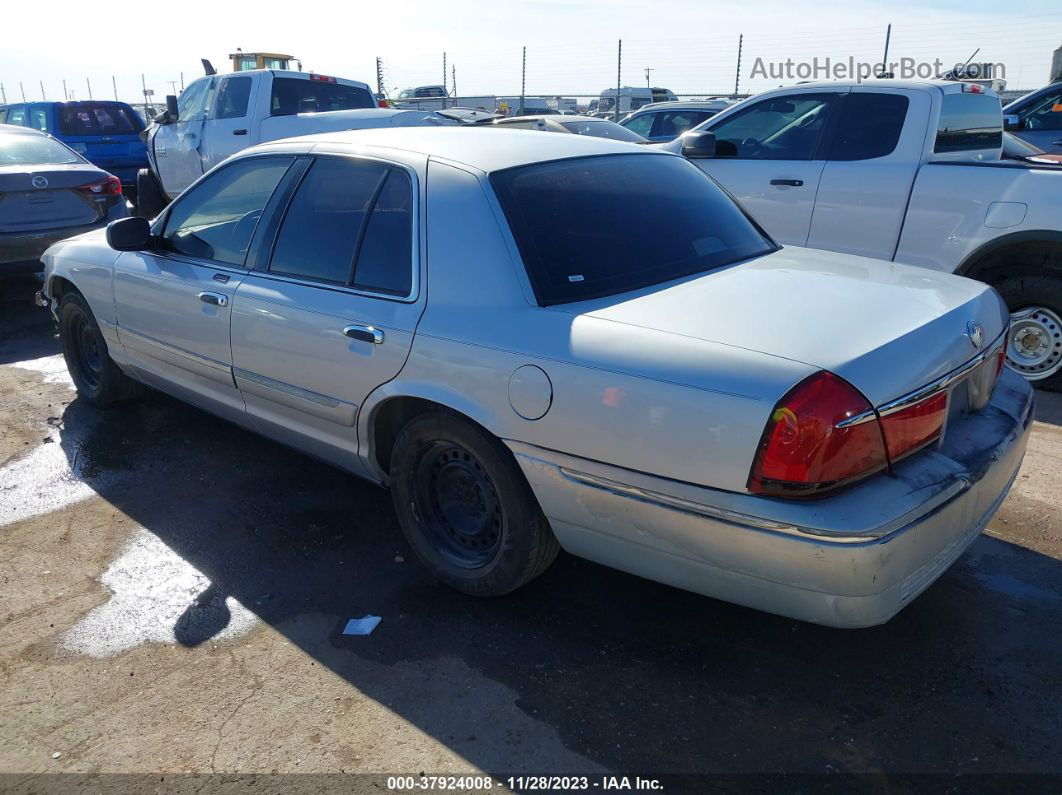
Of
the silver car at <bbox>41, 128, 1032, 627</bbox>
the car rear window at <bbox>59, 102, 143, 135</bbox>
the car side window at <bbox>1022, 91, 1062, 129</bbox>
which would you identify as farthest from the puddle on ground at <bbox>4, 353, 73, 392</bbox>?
the car side window at <bbox>1022, 91, 1062, 129</bbox>

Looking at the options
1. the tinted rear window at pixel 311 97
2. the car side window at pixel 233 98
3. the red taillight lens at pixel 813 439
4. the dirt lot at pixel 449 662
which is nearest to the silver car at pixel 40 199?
the car side window at pixel 233 98

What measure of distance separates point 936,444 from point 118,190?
8.01m

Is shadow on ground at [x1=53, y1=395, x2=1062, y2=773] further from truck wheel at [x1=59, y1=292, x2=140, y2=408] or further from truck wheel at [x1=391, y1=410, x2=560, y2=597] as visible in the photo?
truck wheel at [x1=59, y1=292, x2=140, y2=408]

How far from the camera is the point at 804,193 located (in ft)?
19.7

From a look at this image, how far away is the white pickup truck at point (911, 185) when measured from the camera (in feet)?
17.3

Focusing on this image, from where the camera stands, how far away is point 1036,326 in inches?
212

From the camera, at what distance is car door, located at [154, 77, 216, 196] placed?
11531mm

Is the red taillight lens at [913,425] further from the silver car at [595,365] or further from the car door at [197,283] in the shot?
the car door at [197,283]

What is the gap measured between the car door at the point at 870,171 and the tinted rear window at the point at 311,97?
7.43 metres

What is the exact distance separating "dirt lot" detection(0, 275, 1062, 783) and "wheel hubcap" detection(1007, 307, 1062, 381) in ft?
5.04

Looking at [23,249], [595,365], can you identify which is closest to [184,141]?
[23,249]

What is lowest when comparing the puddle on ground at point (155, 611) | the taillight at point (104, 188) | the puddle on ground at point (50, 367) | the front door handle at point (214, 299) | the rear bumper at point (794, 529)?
the puddle on ground at point (50, 367)

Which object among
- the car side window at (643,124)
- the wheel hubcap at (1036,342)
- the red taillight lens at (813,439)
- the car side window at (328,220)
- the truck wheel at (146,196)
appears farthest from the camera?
the car side window at (643,124)

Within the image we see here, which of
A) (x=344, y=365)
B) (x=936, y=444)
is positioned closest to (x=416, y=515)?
(x=344, y=365)
